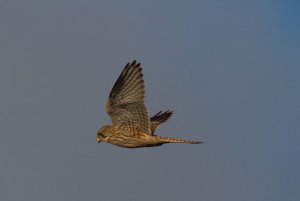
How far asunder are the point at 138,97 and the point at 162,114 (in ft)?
11.4

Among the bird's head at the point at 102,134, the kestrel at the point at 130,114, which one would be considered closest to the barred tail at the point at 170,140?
the kestrel at the point at 130,114

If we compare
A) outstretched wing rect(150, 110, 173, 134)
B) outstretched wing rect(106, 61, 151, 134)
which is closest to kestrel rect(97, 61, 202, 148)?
outstretched wing rect(106, 61, 151, 134)

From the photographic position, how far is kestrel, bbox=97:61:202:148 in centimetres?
1722

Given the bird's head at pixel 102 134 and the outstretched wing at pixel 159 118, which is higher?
the outstretched wing at pixel 159 118

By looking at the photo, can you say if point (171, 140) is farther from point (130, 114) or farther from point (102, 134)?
point (102, 134)

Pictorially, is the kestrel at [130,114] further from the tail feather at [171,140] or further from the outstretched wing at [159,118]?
the outstretched wing at [159,118]

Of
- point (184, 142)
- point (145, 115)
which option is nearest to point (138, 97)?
point (145, 115)

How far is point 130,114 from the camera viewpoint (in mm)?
17531

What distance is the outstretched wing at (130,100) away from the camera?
17.2 m

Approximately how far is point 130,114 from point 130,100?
415mm

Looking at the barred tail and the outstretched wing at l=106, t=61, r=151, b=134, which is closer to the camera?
the barred tail

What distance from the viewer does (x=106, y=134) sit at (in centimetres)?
1806

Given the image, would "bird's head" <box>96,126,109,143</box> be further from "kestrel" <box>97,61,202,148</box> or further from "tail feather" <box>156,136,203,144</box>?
"tail feather" <box>156,136,203,144</box>

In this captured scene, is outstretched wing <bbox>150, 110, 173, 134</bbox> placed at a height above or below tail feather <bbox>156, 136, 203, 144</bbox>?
above
